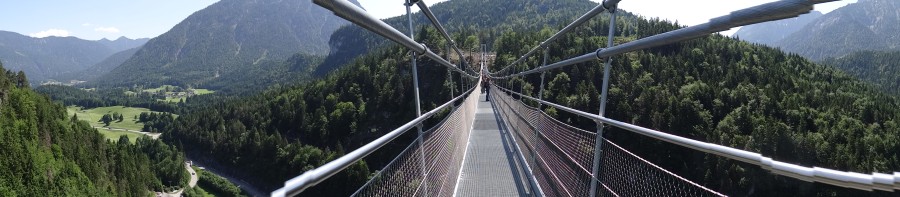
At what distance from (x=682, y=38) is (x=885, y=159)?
6343 cm

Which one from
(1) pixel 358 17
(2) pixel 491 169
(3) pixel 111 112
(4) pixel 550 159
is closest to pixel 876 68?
(2) pixel 491 169

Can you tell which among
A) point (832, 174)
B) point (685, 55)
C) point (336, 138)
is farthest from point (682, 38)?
point (685, 55)

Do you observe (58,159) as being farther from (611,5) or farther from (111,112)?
(111,112)

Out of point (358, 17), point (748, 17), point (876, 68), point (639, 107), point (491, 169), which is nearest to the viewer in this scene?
point (748, 17)

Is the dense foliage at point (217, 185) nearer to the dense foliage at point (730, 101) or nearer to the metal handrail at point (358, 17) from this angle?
the dense foliage at point (730, 101)

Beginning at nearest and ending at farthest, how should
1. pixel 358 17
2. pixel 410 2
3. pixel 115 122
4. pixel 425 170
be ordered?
1. pixel 358 17
2. pixel 425 170
3. pixel 410 2
4. pixel 115 122

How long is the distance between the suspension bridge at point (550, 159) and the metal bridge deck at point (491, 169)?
0.01 m

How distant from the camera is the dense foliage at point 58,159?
4666 cm

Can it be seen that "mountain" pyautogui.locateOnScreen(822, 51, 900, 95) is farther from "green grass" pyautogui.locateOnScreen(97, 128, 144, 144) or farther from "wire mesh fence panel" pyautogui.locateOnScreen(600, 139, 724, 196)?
"green grass" pyautogui.locateOnScreen(97, 128, 144, 144)

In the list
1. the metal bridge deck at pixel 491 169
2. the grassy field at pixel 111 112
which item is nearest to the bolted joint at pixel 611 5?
the metal bridge deck at pixel 491 169

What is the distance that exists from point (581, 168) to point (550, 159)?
1.11 meters

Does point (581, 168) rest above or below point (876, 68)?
above

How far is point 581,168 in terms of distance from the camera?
3.69 meters

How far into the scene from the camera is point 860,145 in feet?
177
